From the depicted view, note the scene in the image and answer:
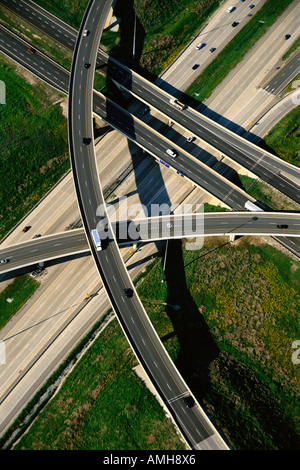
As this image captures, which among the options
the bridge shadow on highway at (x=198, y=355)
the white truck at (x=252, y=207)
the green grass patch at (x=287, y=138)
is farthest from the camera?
the green grass patch at (x=287, y=138)

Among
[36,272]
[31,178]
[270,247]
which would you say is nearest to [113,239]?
[36,272]

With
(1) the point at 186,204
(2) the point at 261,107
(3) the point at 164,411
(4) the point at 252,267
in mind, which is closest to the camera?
(3) the point at 164,411

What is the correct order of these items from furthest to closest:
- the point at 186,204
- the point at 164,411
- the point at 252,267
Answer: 1. the point at 186,204
2. the point at 252,267
3. the point at 164,411

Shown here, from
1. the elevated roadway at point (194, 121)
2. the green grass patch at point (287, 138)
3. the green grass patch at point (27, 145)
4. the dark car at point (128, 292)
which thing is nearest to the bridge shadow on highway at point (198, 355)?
the elevated roadway at point (194, 121)

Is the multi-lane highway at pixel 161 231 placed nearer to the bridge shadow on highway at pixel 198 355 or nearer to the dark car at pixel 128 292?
the bridge shadow on highway at pixel 198 355

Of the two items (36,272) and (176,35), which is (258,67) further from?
(36,272)

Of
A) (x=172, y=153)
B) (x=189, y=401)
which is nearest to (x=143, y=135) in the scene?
(x=172, y=153)

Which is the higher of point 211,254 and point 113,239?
point 113,239
